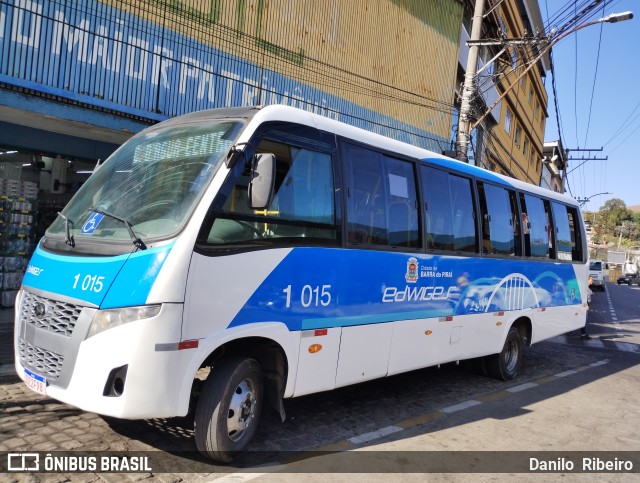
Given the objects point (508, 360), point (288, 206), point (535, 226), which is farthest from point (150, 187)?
point (535, 226)

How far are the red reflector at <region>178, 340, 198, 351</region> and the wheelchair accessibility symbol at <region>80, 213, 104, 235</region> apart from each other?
121 centimetres

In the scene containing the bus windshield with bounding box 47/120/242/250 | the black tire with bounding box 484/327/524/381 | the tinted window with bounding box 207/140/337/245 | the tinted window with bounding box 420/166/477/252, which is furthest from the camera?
the black tire with bounding box 484/327/524/381

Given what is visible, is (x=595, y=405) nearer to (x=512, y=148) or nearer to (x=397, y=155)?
(x=397, y=155)

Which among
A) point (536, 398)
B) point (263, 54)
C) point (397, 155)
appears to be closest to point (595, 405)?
point (536, 398)

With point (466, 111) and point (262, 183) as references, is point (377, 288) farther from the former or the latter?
point (466, 111)

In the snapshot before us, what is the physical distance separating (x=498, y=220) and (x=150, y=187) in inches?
207

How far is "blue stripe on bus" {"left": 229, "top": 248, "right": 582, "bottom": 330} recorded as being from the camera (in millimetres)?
4195

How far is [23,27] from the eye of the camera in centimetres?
802

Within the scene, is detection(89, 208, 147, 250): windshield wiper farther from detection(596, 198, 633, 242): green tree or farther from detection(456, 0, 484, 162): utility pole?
detection(596, 198, 633, 242): green tree

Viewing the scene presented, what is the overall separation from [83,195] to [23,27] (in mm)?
5216

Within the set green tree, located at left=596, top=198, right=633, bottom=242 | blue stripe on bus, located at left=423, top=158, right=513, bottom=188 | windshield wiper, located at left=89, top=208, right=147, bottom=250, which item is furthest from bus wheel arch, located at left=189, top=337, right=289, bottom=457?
green tree, located at left=596, top=198, right=633, bottom=242

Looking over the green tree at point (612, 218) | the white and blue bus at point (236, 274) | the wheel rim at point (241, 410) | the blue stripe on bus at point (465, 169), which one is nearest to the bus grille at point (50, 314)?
the white and blue bus at point (236, 274)

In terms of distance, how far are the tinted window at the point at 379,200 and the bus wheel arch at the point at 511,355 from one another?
3.07m

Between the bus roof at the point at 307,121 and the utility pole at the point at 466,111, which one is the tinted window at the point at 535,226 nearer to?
the bus roof at the point at 307,121
